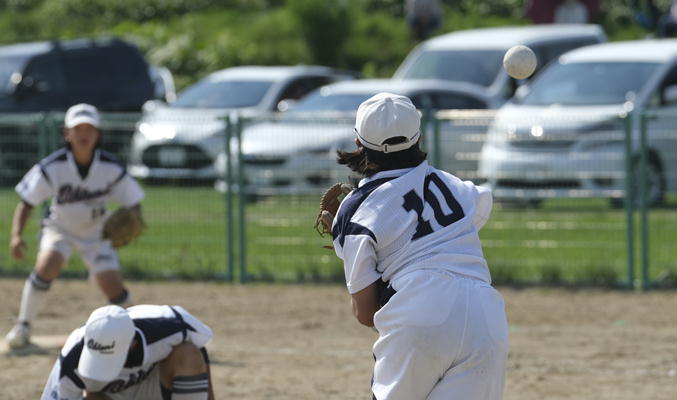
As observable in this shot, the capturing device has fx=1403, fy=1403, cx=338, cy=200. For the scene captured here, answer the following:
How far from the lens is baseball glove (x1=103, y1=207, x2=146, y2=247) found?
32.2 feet

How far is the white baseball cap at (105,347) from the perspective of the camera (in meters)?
6.15

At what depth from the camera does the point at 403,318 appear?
5.00 metres

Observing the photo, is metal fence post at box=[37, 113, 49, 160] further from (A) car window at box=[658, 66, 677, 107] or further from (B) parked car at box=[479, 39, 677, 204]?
(A) car window at box=[658, 66, 677, 107]

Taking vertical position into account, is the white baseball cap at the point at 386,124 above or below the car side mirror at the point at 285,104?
above

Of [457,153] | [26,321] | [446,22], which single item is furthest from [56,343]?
[446,22]

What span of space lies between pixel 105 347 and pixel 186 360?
0.51 metres

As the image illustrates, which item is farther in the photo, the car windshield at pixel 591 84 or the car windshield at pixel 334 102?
the car windshield at pixel 334 102

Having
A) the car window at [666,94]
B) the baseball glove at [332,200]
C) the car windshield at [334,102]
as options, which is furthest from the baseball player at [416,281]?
the car windshield at [334,102]

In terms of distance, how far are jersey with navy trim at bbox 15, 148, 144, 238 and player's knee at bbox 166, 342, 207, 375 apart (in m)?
3.76

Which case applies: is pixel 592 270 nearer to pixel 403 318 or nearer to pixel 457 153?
pixel 457 153

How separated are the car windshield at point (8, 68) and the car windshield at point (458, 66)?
634 cm

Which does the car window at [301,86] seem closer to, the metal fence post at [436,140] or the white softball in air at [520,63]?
the metal fence post at [436,140]

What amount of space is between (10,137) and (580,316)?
6.60 m

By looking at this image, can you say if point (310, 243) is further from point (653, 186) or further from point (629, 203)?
point (653, 186)
